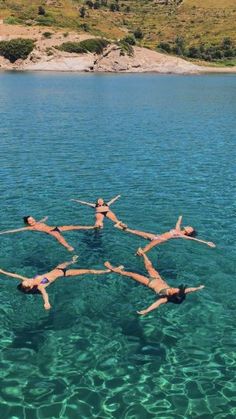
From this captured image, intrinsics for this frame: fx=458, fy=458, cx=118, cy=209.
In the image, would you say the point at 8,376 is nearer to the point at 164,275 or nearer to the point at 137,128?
the point at 164,275

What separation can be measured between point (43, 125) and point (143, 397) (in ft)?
157

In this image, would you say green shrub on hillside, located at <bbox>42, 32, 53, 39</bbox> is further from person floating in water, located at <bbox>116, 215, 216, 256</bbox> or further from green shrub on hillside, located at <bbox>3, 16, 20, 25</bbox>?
person floating in water, located at <bbox>116, 215, 216, 256</bbox>

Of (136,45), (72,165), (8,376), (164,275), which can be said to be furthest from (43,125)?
(136,45)

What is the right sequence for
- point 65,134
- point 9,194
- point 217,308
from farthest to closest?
point 65,134, point 9,194, point 217,308

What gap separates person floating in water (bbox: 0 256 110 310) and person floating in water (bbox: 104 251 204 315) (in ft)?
3.73

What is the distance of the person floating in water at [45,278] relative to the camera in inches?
743

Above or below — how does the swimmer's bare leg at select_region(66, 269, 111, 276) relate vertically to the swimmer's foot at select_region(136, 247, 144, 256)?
below

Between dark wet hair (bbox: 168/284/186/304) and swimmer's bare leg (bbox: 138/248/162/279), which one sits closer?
dark wet hair (bbox: 168/284/186/304)

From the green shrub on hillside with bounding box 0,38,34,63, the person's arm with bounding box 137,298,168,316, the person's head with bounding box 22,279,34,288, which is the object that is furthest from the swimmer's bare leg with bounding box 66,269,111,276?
the green shrub on hillside with bounding box 0,38,34,63

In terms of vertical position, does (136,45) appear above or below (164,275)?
above

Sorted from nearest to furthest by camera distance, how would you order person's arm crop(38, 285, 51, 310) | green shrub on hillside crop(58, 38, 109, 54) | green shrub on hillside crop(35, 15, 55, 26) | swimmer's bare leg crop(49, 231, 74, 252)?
person's arm crop(38, 285, 51, 310)
swimmer's bare leg crop(49, 231, 74, 252)
green shrub on hillside crop(58, 38, 109, 54)
green shrub on hillside crop(35, 15, 55, 26)

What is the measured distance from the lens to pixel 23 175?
36438 millimetres

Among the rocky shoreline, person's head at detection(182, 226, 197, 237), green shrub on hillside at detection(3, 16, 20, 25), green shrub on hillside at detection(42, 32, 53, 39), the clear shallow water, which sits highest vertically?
green shrub on hillside at detection(3, 16, 20, 25)

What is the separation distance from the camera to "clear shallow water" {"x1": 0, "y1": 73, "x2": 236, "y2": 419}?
567 inches
